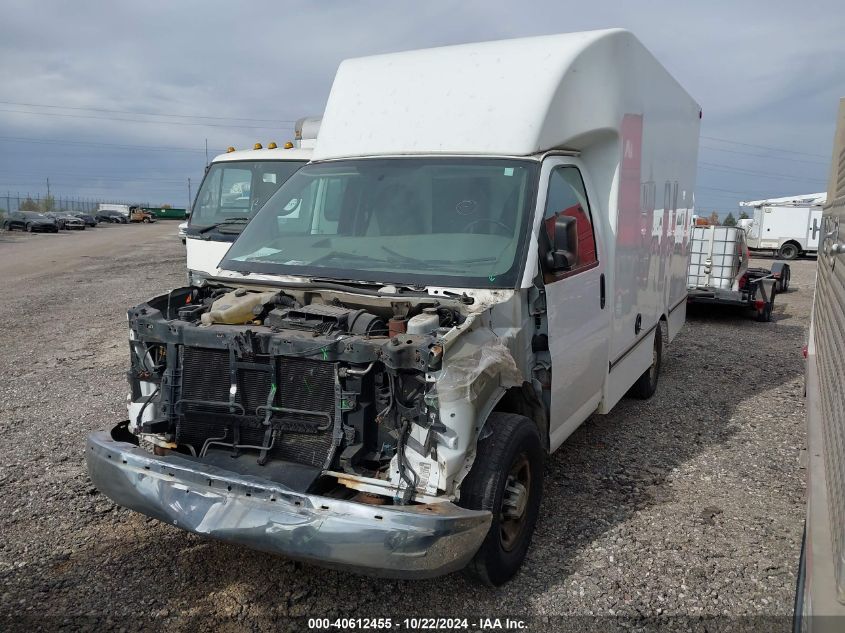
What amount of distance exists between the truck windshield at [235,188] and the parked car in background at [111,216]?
5349cm

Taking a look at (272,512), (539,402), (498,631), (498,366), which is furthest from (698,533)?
(272,512)

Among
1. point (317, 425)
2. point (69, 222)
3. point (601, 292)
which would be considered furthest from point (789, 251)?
point (69, 222)

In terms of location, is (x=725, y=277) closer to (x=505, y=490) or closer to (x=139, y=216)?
(x=505, y=490)

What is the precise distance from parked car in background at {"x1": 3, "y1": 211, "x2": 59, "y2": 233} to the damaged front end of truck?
131 ft

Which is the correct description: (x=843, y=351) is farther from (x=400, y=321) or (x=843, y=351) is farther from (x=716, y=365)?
(x=716, y=365)

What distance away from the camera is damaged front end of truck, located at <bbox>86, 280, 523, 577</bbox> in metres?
3.02

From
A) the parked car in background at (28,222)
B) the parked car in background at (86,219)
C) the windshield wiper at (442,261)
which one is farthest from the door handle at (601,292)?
the parked car in background at (86,219)

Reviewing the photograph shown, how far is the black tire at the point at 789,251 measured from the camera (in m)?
29.4

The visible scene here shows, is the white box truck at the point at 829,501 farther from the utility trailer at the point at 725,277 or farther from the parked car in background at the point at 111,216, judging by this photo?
the parked car in background at the point at 111,216

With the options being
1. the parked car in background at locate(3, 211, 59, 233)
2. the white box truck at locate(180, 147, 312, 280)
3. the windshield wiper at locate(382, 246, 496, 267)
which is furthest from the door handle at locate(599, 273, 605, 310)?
the parked car in background at locate(3, 211, 59, 233)

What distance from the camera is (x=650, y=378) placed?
23.9 ft

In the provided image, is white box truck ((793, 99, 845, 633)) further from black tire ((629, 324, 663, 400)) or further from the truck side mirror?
black tire ((629, 324, 663, 400))

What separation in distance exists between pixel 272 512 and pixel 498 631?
1.25 metres

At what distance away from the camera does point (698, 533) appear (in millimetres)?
4371
